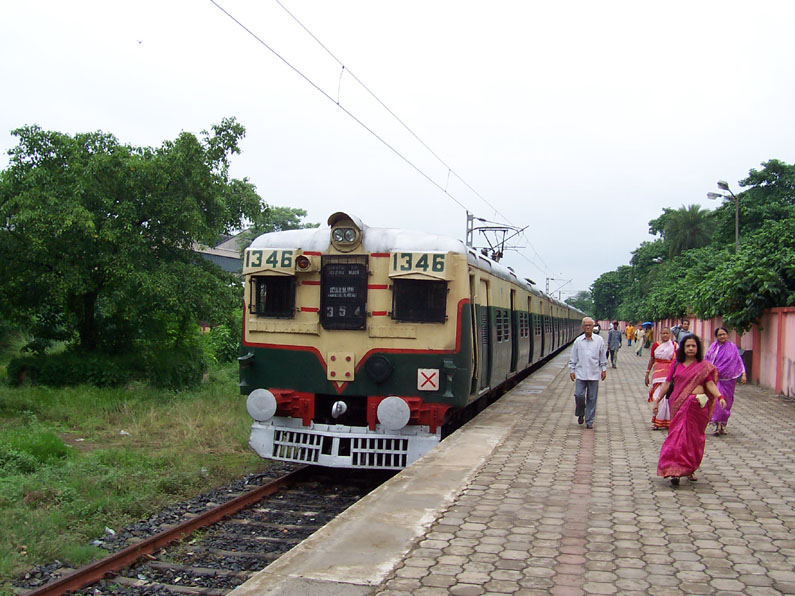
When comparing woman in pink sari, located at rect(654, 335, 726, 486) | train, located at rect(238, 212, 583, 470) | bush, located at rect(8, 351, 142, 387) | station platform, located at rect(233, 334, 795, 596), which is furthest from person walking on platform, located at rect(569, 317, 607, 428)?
bush, located at rect(8, 351, 142, 387)

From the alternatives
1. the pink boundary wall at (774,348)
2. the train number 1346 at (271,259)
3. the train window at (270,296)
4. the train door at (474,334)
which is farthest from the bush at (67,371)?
the pink boundary wall at (774,348)

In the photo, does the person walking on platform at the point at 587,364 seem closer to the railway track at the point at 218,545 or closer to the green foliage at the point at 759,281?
the railway track at the point at 218,545

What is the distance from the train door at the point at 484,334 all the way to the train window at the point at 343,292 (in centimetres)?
174

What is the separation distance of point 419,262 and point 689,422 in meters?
3.17

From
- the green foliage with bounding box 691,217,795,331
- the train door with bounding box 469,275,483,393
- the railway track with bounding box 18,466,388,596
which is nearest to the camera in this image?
the railway track with bounding box 18,466,388,596

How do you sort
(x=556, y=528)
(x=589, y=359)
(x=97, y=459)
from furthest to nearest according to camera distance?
(x=589, y=359) → (x=97, y=459) → (x=556, y=528)

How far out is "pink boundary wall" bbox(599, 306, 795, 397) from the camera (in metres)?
15.8

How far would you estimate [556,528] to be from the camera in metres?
5.15

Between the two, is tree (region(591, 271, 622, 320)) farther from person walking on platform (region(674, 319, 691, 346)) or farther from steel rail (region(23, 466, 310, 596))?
steel rail (region(23, 466, 310, 596))

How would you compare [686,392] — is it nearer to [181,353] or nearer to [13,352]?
[181,353]

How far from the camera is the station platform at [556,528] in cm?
408

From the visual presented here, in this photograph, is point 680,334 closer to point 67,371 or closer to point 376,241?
point 376,241

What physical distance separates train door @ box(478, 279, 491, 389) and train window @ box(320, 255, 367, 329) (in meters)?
1.74

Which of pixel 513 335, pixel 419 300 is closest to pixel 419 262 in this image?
pixel 419 300
